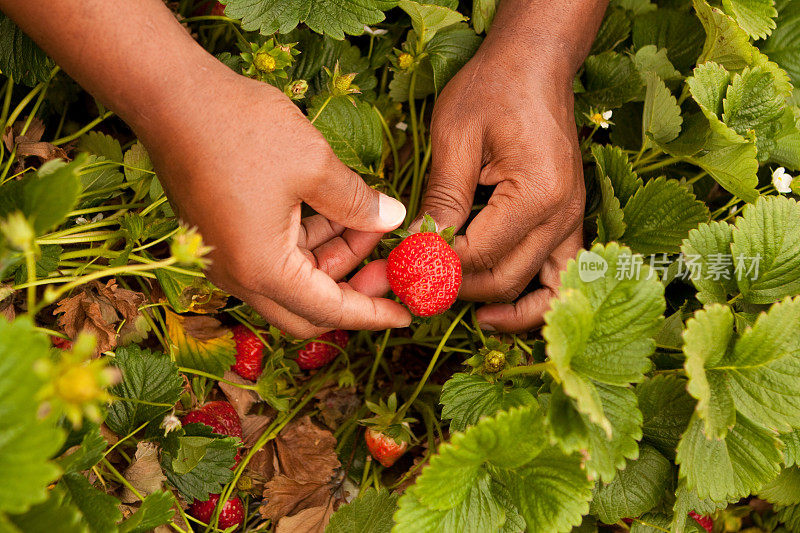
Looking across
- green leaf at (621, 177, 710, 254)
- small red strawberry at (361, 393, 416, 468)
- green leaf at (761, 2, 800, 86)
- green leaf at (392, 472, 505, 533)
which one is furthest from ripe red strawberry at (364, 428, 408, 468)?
green leaf at (761, 2, 800, 86)

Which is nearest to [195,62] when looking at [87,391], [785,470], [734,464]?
[87,391]

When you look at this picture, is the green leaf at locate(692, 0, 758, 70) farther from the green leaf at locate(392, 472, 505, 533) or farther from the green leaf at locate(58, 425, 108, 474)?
the green leaf at locate(58, 425, 108, 474)

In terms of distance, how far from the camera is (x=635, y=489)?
0.83m

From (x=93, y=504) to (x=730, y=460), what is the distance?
793 mm

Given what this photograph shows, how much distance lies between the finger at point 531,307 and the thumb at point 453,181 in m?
0.18

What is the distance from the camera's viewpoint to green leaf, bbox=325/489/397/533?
86 centimetres

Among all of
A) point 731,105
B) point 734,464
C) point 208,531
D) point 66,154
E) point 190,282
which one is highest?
point 731,105

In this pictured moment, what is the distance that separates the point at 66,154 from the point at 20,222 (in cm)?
66

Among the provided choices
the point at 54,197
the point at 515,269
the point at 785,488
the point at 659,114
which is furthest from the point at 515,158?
the point at 785,488

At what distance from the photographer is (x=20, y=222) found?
0.43m

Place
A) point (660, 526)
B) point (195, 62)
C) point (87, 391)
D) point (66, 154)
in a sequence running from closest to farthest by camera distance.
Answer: point (87, 391), point (195, 62), point (660, 526), point (66, 154)

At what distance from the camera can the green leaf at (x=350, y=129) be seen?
0.99 meters

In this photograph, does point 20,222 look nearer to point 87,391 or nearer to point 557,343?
point 87,391

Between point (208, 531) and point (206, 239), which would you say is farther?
point (208, 531)
